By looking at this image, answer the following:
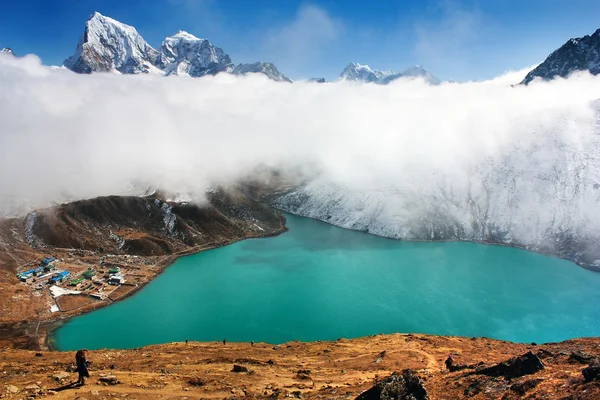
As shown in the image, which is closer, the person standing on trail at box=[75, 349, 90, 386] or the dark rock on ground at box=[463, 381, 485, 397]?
the dark rock on ground at box=[463, 381, 485, 397]

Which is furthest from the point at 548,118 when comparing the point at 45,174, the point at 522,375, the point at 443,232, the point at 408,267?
the point at 45,174

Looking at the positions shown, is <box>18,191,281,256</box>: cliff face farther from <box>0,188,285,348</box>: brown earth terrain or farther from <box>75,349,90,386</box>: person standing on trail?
<box>75,349,90,386</box>: person standing on trail

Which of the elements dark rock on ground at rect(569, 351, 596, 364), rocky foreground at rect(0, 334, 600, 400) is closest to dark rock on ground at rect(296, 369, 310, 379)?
rocky foreground at rect(0, 334, 600, 400)

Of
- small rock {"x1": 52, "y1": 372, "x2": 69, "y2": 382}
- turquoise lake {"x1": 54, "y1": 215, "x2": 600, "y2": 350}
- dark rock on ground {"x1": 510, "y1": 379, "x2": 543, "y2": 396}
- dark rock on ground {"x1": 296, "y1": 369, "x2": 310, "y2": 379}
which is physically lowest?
turquoise lake {"x1": 54, "y1": 215, "x2": 600, "y2": 350}

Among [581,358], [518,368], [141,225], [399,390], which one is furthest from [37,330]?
[581,358]

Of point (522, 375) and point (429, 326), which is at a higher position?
point (522, 375)

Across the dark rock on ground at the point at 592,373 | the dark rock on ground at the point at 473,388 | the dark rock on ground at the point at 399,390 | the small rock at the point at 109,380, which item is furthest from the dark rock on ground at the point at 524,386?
the small rock at the point at 109,380

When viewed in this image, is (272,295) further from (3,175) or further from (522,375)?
(3,175)
